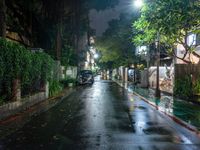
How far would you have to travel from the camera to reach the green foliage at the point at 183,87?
24.1 meters

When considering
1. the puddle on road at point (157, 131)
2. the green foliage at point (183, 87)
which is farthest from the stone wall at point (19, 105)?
the green foliage at point (183, 87)

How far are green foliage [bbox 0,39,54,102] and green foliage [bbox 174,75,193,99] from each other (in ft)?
30.9

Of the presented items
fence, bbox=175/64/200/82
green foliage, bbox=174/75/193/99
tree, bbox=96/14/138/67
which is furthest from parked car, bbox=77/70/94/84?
green foliage, bbox=174/75/193/99

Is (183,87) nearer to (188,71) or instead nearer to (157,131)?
(188,71)

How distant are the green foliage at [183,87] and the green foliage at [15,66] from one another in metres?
9.41

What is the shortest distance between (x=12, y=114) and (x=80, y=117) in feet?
9.24

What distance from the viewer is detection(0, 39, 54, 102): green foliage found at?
14.8 m

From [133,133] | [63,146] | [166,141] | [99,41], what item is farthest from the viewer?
[99,41]

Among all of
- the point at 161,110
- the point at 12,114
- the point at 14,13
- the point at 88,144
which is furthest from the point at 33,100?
the point at 14,13

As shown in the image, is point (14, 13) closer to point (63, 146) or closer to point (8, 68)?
point (8, 68)

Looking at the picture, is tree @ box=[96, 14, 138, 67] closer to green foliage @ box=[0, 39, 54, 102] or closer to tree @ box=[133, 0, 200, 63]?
green foliage @ box=[0, 39, 54, 102]

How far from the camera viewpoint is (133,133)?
11.6 m

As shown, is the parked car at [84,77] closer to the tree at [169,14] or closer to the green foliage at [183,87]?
the green foliage at [183,87]

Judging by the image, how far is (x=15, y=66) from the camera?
16.1 m
